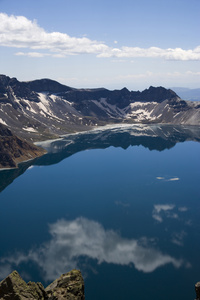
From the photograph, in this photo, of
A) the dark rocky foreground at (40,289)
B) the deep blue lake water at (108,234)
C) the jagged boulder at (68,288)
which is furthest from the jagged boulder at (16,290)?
the deep blue lake water at (108,234)

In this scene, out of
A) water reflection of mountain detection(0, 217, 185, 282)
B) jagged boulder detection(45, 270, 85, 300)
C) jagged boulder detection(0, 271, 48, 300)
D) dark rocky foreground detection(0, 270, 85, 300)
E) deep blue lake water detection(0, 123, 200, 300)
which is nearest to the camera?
jagged boulder detection(0, 271, 48, 300)

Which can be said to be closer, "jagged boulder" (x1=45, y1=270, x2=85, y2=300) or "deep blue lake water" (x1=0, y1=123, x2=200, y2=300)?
"jagged boulder" (x1=45, y1=270, x2=85, y2=300)

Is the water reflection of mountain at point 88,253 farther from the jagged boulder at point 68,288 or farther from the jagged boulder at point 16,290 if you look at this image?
the jagged boulder at point 16,290

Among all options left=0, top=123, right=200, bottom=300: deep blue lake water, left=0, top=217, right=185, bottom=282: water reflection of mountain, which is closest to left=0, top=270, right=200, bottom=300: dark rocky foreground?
left=0, top=123, right=200, bottom=300: deep blue lake water

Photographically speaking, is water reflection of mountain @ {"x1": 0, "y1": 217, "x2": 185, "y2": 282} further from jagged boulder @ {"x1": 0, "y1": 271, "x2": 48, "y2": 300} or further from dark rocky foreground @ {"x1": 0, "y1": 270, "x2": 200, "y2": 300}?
jagged boulder @ {"x1": 0, "y1": 271, "x2": 48, "y2": 300}

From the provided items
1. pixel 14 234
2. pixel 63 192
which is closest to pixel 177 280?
pixel 14 234

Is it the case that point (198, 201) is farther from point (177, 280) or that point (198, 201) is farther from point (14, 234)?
point (14, 234)

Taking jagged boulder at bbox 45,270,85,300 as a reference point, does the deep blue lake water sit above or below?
below

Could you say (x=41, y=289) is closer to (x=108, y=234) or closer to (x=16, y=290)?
(x=16, y=290)
